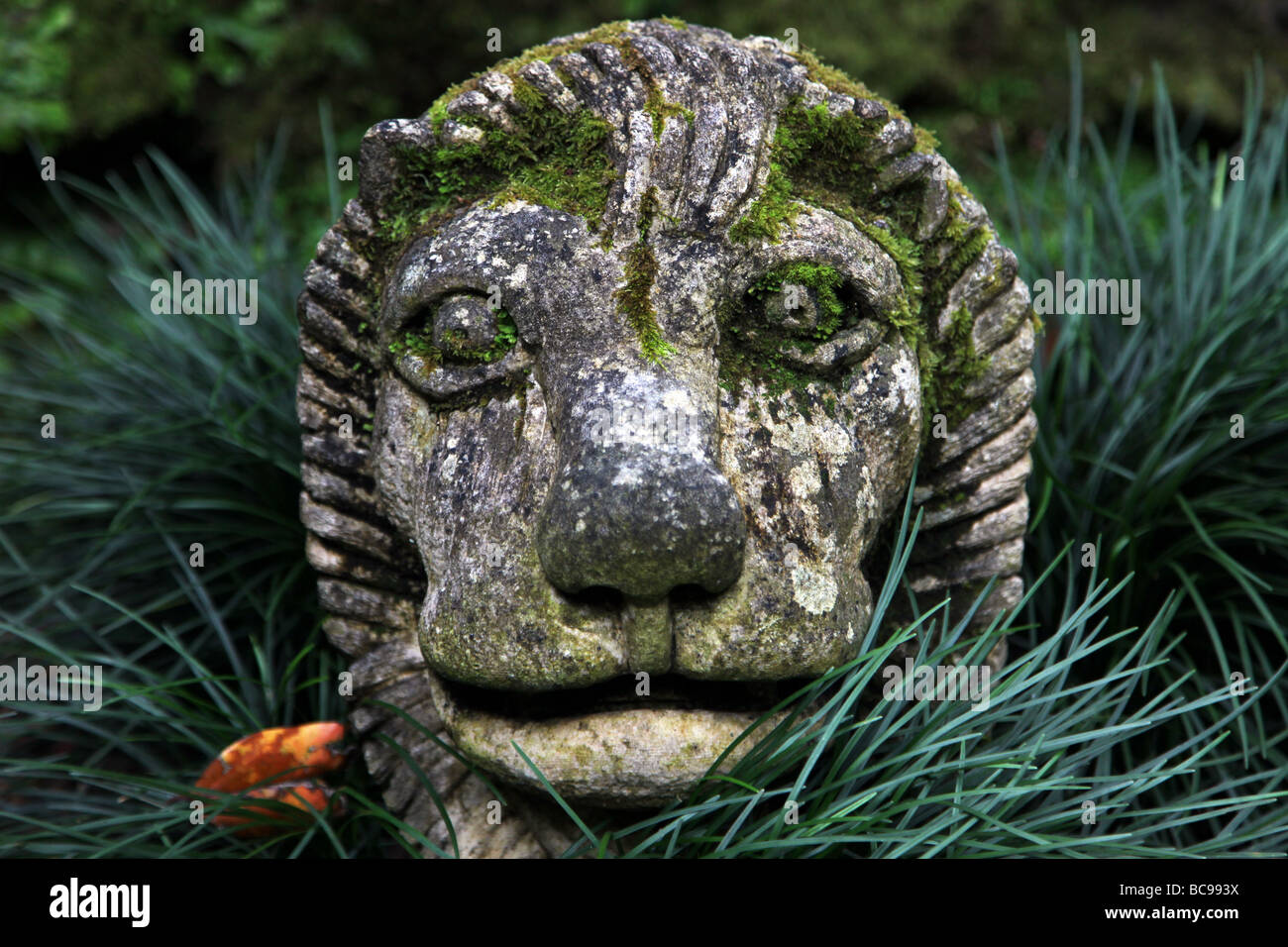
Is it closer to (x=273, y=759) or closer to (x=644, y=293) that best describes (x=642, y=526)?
(x=644, y=293)

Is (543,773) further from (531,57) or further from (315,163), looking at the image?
(315,163)

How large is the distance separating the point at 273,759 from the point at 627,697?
34.4 inches

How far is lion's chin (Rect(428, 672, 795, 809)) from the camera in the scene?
1.72 m

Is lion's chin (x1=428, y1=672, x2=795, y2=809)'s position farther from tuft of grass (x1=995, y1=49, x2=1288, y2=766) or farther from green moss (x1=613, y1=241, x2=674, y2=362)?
tuft of grass (x1=995, y1=49, x2=1288, y2=766)

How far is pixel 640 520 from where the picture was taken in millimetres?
1619

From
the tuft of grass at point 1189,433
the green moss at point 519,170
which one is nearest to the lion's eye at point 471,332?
the green moss at point 519,170

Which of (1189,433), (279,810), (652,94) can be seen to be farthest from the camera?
(1189,433)

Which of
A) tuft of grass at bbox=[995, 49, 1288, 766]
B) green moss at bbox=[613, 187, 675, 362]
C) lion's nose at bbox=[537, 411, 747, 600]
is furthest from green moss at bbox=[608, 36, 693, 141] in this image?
tuft of grass at bbox=[995, 49, 1288, 766]

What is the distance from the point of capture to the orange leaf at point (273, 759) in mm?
2223

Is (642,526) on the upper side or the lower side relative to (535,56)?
lower

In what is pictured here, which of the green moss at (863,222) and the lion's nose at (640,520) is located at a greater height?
the green moss at (863,222)

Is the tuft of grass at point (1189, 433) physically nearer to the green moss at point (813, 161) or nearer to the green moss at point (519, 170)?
the green moss at point (813, 161)

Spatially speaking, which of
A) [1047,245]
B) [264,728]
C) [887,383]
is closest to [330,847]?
[264,728]

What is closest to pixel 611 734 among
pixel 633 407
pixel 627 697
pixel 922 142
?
pixel 627 697
